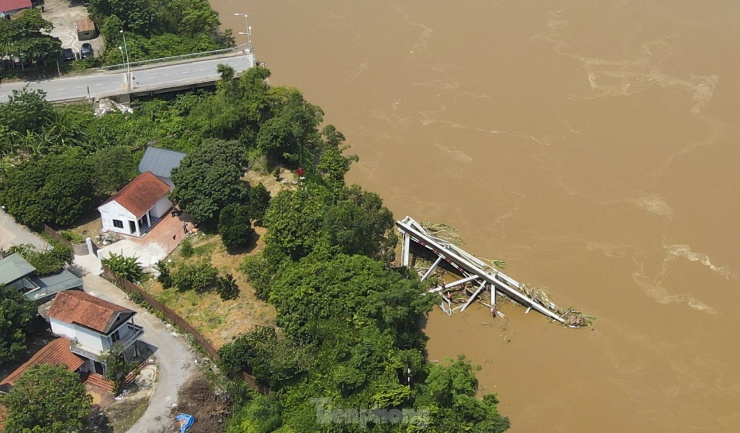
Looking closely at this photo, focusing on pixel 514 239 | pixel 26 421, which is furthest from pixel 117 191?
pixel 514 239

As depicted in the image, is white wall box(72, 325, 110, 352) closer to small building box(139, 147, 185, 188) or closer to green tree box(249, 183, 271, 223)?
green tree box(249, 183, 271, 223)

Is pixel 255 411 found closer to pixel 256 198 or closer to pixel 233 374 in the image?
pixel 233 374

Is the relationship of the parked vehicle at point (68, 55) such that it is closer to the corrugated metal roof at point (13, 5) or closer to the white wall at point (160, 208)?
the corrugated metal roof at point (13, 5)

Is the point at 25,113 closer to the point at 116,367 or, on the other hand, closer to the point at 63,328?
the point at 63,328

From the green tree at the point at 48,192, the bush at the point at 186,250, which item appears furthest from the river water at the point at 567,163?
the green tree at the point at 48,192

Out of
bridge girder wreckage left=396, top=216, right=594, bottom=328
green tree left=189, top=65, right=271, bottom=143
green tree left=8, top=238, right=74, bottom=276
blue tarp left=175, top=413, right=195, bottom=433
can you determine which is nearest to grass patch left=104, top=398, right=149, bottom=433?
blue tarp left=175, top=413, right=195, bottom=433
